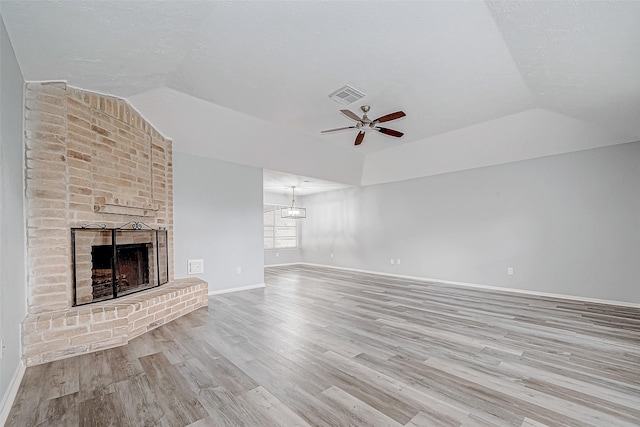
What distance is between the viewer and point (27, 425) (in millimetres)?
A: 1750

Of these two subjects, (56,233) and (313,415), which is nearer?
(313,415)

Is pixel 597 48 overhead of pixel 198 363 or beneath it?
overhead

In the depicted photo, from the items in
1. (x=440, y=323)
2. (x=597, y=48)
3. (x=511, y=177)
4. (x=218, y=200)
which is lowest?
(x=440, y=323)

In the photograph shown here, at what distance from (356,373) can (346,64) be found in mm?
2987

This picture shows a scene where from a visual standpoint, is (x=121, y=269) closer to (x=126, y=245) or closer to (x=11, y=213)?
(x=126, y=245)

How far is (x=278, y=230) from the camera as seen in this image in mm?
9875

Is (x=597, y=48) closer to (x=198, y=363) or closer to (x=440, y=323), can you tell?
(x=440, y=323)

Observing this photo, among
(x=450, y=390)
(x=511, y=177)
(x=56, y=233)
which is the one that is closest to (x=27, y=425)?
(x=56, y=233)

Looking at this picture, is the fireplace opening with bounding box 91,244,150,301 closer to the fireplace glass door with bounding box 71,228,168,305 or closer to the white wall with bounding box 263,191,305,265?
the fireplace glass door with bounding box 71,228,168,305

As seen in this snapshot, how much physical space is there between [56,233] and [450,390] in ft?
12.6

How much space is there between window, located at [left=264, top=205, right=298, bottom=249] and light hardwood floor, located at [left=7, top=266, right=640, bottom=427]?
5554 millimetres

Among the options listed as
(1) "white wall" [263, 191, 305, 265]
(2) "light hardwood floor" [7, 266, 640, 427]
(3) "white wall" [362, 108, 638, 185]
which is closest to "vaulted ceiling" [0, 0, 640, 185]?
(3) "white wall" [362, 108, 638, 185]

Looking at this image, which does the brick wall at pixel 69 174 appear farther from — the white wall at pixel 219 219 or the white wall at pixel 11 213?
the white wall at pixel 219 219

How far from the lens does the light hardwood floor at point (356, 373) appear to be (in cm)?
184
